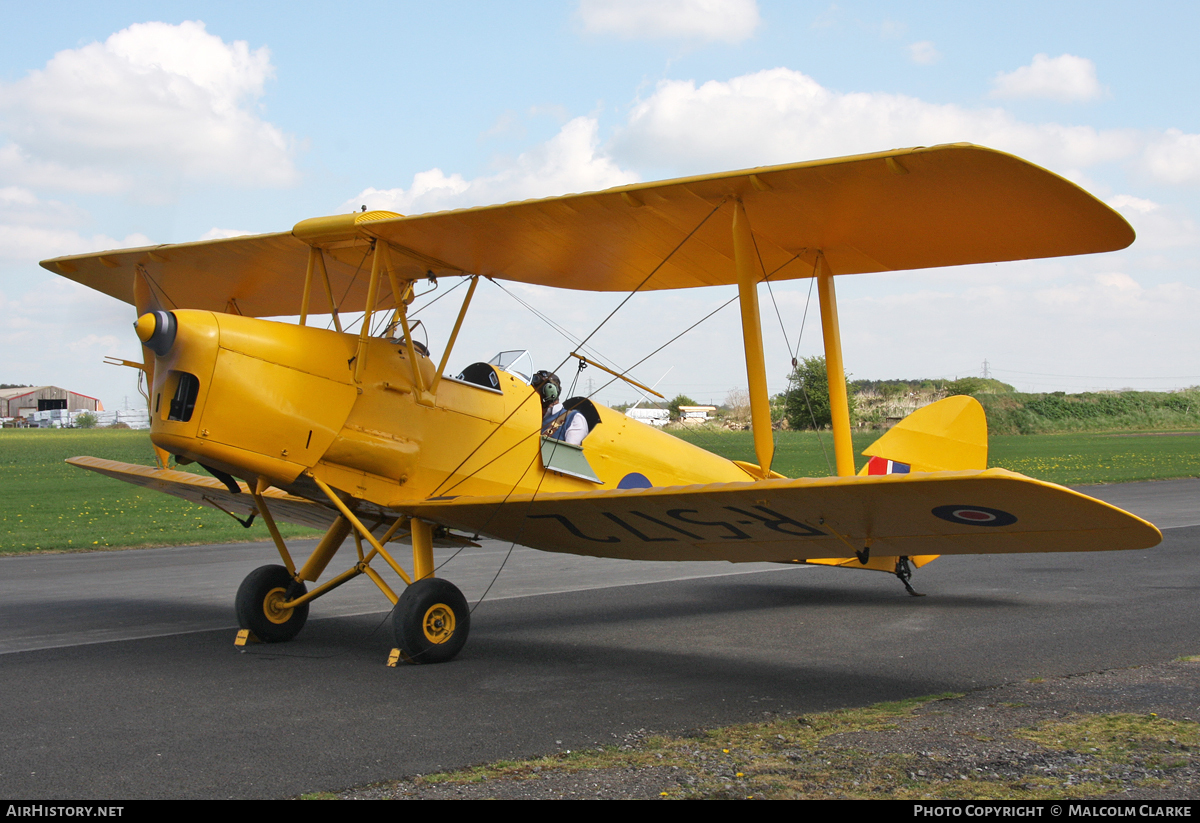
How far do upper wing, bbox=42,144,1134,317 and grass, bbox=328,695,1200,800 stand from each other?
2.93m

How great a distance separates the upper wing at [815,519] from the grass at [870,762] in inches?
40.2

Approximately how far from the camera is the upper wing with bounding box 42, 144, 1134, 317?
218 inches

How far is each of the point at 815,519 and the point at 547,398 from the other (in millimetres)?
3305

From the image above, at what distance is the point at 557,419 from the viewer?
7.91m

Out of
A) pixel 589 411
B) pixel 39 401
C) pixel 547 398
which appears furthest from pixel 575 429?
pixel 39 401

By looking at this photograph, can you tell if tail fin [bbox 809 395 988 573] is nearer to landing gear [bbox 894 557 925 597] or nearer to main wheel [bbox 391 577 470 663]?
landing gear [bbox 894 557 925 597]

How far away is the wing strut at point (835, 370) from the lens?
773 centimetres

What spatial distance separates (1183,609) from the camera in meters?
8.24

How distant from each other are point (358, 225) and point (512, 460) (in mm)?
2194

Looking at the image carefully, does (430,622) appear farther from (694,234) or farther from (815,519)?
(694,234)

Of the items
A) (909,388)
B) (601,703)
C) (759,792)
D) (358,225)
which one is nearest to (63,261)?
(358,225)

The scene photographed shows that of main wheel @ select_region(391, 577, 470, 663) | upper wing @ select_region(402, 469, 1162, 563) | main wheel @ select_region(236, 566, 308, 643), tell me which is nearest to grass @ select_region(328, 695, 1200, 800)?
upper wing @ select_region(402, 469, 1162, 563)

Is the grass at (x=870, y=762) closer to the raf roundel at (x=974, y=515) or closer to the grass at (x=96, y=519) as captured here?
the raf roundel at (x=974, y=515)

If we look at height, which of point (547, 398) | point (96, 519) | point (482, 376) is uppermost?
point (482, 376)
